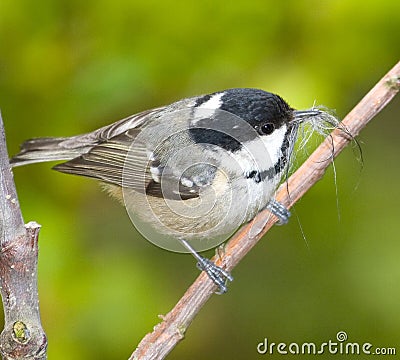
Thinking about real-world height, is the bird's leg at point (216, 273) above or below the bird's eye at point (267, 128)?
below

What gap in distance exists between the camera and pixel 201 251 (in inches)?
103

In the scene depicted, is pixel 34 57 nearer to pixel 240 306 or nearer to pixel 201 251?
pixel 201 251

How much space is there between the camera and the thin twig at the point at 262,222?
1.89 meters

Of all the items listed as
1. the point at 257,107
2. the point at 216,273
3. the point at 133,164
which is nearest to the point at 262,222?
the point at 216,273

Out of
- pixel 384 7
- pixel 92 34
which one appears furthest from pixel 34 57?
pixel 384 7

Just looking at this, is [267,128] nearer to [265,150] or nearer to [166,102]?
[265,150]

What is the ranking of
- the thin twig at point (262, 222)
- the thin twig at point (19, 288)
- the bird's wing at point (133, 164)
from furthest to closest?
the bird's wing at point (133, 164) → the thin twig at point (262, 222) → the thin twig at point (19, 288)

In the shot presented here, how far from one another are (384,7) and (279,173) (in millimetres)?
843

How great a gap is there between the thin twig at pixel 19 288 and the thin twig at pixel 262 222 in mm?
409

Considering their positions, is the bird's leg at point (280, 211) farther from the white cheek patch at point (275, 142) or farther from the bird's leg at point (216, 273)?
the bird's leg at point (216, 273)

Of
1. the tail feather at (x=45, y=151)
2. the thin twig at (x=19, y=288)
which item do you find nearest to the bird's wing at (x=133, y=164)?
the tail feather at (x=45, y=151)

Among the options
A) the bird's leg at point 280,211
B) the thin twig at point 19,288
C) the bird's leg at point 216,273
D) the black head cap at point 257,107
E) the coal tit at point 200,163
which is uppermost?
the black head cap at point 257,107

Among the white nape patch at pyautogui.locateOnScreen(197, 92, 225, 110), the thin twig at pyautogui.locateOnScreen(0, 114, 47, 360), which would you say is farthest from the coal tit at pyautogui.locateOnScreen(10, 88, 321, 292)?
the thin twig at pyautogui.locateOnScreen(0, 114, 47, 360)

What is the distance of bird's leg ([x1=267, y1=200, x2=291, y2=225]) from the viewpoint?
2.24 m
